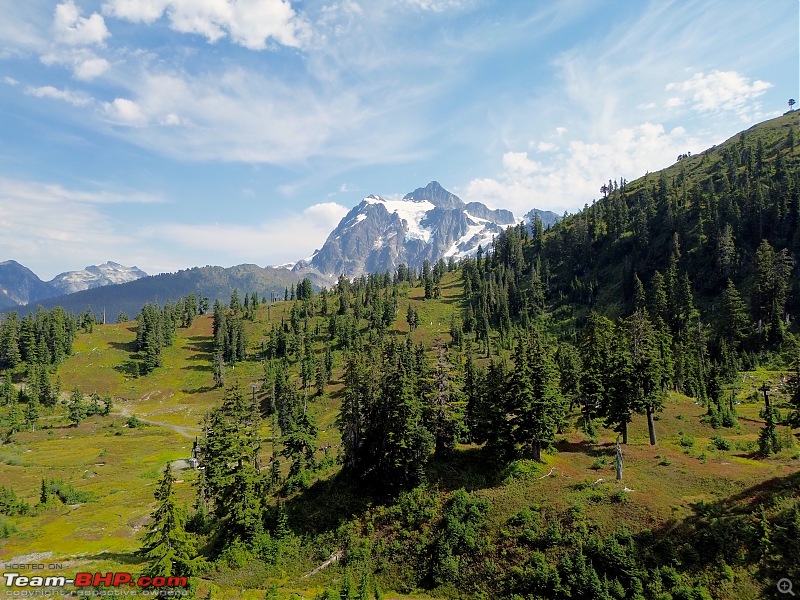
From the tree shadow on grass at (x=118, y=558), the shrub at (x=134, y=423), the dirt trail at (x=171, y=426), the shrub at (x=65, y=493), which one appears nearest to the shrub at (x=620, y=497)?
the tree shadow on grass at (x=118, y=558)

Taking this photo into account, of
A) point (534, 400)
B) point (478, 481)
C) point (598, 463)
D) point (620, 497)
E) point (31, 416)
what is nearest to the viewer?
point (620, 497)

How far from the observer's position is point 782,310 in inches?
4638

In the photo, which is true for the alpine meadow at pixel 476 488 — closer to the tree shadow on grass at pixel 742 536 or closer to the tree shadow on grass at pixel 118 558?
the tree shadow on grass at pixel 742 536

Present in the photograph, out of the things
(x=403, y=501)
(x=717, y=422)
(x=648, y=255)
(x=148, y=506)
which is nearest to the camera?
(x=403, y=501)

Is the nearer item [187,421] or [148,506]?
[148,506]

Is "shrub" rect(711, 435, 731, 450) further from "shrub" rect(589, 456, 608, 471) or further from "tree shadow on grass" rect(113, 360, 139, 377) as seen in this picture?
"tree shadow on grass" rect(113, 360, 139, 377)

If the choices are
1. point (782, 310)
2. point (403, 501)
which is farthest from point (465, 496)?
point (782, 310)

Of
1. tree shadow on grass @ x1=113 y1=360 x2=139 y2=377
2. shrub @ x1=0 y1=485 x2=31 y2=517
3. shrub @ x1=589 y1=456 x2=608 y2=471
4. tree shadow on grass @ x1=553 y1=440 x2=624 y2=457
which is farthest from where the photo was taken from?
tree shadow on grass @ x1=113 y1=360 x2=139 y2=377

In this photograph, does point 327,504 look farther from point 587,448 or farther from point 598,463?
point 587,448

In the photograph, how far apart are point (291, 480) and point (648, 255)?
593ft

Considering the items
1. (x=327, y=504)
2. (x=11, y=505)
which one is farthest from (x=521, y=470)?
(x=11, y=505)

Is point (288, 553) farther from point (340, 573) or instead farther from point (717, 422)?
point (717, 422)

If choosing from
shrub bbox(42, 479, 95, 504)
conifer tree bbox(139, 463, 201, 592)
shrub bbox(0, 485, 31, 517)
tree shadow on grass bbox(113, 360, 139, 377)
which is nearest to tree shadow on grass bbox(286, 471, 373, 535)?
conifer tree bbox(139, 463, 201, 592)

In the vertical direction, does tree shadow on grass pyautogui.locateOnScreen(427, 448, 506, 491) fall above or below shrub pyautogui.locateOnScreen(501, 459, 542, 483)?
below
